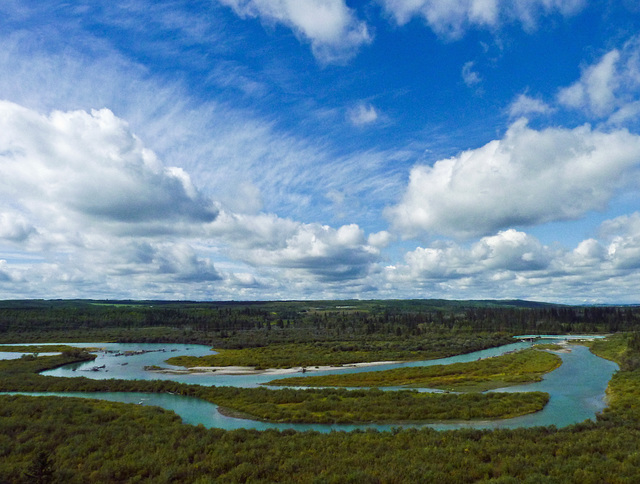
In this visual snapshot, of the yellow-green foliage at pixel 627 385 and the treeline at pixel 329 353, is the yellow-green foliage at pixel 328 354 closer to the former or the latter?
the treeline at pixel 329 353

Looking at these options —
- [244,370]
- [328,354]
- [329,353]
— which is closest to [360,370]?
[328,354]

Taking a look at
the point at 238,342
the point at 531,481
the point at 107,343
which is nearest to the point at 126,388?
the point at 531,481

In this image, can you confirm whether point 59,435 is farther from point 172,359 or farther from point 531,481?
point 172,359

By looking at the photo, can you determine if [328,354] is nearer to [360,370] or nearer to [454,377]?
[360,370]

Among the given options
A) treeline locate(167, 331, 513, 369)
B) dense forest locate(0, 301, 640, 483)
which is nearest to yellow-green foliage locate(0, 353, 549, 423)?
dense forest locate(0, 301, 640, 483)

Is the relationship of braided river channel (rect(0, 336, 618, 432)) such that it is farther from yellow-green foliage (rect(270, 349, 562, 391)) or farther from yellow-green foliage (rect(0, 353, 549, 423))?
yellow-green foliage (rect(270, 349, 562, 391))

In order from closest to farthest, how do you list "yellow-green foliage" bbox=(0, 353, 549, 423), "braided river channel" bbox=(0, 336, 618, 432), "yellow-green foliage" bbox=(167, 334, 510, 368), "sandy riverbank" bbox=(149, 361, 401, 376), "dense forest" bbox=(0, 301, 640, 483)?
1. "dense forest" bbox=(0, 301, 640, 483)
2. "braided river channel" bbox=(0, 336, 618, 432)
3. "yellow-green foliage" bbox=(0, 353, 549, 423)
4. "sandy riverbank" bbox=(149, 361, 401, 376)
5. "yellow-green foliage" bbox=(167, 334, 510, 368)

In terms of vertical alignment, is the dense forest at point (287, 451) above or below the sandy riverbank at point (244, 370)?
above

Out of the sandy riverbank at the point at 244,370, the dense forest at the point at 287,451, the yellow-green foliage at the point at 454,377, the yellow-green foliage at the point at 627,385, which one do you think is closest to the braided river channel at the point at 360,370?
the yellow-green foliage at the point at 627,385
